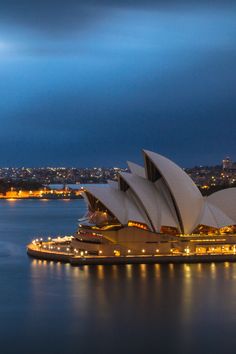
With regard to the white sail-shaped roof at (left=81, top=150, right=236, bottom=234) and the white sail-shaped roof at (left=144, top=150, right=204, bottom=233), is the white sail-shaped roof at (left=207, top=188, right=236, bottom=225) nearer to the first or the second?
the white sail-shaped roof at (left=81, top=150, right=236, bottom=234)

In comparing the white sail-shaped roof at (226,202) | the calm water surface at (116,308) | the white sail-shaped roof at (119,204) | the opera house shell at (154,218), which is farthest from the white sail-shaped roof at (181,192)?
the calm water surface at (116,308)

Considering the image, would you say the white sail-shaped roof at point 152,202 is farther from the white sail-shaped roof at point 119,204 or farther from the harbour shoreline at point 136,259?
the harbour shoreline at point 136,259

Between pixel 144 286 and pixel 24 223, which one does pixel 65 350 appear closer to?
pixel 144 286

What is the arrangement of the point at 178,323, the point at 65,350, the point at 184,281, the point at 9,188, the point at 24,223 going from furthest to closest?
the point at 9,188
the point at 24,223
the point at 184,281
the point at 178,323
the point at 65,350

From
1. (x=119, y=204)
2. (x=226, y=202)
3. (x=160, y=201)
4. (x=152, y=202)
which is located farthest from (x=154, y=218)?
(x=226, y=202)

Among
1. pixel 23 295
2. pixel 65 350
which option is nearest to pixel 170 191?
pixel 23 295

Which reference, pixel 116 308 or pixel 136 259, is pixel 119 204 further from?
pixel 116 308
